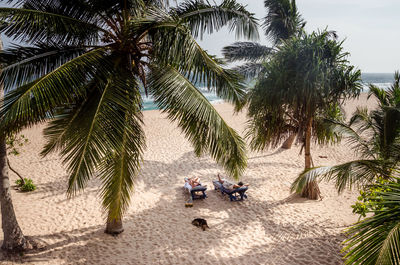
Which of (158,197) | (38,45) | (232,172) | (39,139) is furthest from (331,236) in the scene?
(39,139)

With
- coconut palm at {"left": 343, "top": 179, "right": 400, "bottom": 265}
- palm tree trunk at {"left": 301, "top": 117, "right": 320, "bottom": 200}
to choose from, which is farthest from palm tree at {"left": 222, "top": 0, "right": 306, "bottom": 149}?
coconut palm at {"left": 343, "top": 179, "right": 400, "bottom": 265}

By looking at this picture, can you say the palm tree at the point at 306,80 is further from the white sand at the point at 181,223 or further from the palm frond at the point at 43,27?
the palm frond at the point at 43,27

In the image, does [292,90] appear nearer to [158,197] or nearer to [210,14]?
[210,14]

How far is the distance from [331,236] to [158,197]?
17.9ft

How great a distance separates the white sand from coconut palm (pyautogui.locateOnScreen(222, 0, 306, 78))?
4845 mm

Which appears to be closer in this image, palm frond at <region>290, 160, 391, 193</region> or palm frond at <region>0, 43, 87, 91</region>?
palm frond at <region>0, 43, 87, 91</region>

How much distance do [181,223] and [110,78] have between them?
15.4 feet

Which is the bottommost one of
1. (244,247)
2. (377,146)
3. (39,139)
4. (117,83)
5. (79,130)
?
(244,247)

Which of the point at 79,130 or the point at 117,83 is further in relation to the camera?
the point at 117,83

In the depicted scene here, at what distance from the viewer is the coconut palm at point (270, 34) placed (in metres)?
9.70

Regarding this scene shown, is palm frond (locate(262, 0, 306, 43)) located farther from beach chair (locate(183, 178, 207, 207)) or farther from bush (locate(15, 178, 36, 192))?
bush (locate(15, 178, 36, 192))

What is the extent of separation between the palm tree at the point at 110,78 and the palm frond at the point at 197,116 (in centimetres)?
2

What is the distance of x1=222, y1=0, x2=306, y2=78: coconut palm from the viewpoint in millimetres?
9703

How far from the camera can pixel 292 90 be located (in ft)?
22.5
